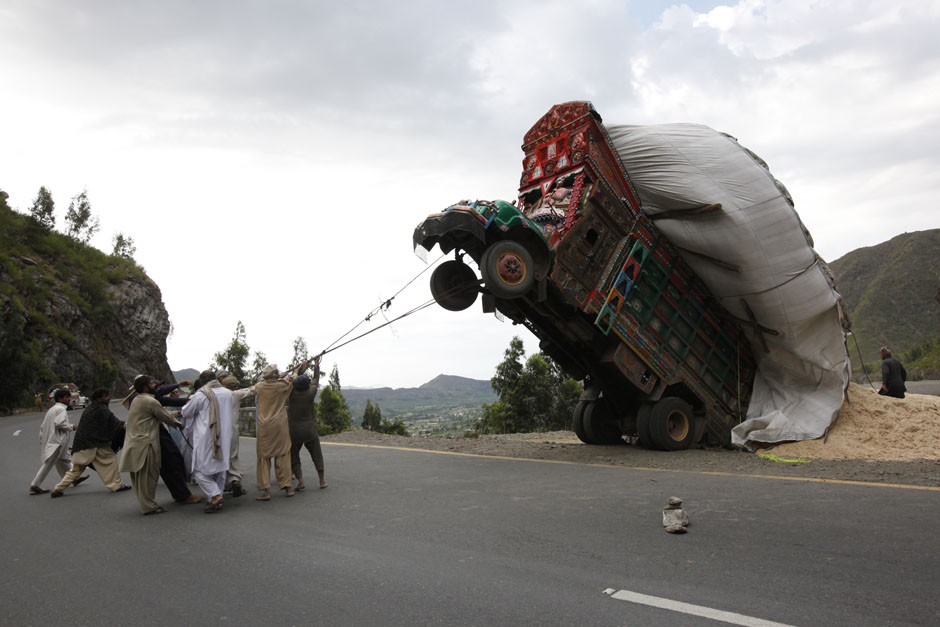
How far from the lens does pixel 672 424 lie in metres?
9.44

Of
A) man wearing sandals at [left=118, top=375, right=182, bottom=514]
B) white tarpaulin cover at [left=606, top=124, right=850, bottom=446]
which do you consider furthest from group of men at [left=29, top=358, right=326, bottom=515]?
white tarpaulin cover at [left=606, top=124, right=850, bottom=446]

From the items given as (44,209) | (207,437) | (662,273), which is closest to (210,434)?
(207,437)

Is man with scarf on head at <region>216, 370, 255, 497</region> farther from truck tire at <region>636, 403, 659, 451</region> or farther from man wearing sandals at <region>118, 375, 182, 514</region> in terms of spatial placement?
truck tire at <region>636, 403, 659, 451</region>

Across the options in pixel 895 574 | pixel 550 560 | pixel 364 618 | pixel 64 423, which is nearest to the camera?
pixel 364 618

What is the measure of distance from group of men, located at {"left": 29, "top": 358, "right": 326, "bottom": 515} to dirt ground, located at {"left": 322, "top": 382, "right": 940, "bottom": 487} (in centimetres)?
403

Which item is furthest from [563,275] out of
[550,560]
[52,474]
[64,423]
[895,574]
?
[52,474]

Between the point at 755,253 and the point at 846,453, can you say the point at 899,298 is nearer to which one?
the point at 846,453

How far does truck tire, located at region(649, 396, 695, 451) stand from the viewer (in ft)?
30.0

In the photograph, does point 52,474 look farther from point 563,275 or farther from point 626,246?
point 626,246

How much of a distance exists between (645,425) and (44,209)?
6959 cm

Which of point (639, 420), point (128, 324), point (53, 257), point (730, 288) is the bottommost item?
point (639, 420)

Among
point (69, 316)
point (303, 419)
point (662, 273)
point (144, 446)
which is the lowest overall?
point (144, 446)

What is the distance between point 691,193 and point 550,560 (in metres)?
6.34

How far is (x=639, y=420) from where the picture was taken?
9.35m
